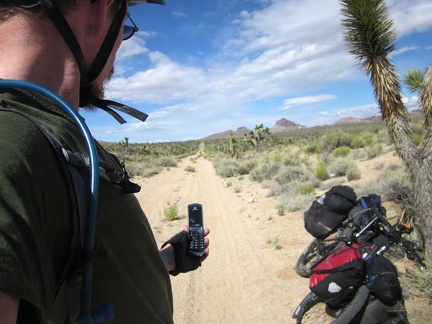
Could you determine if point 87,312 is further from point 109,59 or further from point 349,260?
point 349,260

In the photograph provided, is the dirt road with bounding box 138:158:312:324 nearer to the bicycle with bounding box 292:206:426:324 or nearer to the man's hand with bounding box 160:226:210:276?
the bicycle with bounding box 292:206:426:324

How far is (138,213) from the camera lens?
3.76 ft

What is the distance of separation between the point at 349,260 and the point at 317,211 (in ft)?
4.31

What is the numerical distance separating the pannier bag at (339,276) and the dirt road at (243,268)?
1402 millimetres

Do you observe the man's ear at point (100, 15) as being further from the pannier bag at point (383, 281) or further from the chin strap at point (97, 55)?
the pannier bag at point (383, 281)

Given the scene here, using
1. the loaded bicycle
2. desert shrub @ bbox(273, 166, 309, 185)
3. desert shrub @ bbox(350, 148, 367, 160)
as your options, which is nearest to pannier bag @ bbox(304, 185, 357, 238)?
the loaded bicycle

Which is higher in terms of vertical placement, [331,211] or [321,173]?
[331,211]

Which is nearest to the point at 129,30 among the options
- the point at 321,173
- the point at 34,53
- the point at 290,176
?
the point at 34,53

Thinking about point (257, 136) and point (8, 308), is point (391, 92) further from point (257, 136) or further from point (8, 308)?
point (257, 136)

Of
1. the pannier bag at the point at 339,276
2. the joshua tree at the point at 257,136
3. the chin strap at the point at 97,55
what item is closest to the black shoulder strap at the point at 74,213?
the chin strap at the point at 97,55

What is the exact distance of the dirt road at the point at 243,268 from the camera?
15.6ft

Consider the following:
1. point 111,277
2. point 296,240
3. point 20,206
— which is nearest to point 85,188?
point 20,206

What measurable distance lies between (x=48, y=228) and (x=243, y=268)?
578cm

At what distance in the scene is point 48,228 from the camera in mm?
715
